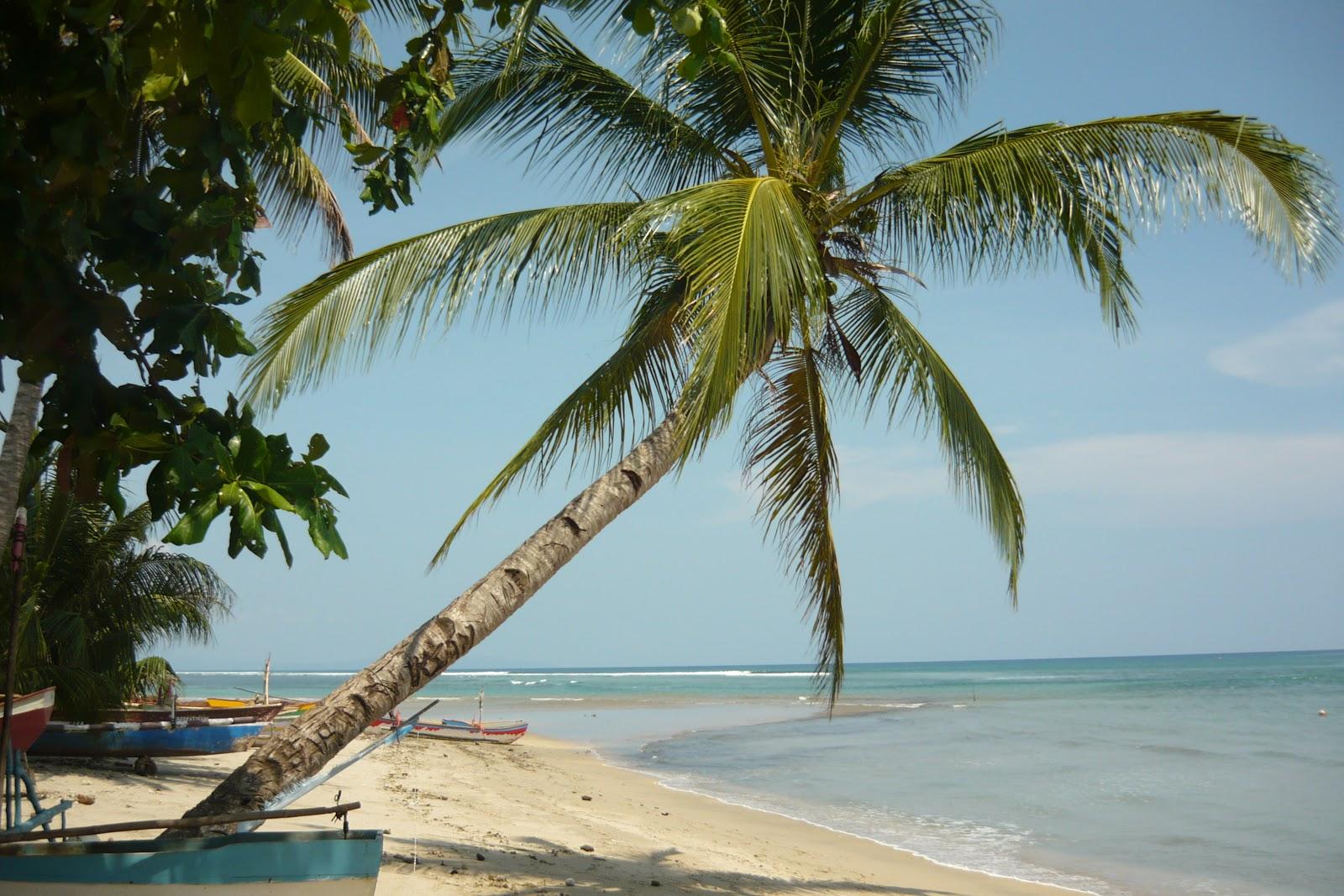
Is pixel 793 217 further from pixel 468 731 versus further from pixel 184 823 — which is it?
pixel 468 731

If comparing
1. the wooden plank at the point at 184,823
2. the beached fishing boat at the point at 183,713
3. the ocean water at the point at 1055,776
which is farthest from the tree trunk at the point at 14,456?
the ocean water at the point at 1055,776

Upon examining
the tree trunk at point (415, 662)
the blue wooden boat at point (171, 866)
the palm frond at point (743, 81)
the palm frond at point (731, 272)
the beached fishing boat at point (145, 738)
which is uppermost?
the palm frond at point (743, 81)

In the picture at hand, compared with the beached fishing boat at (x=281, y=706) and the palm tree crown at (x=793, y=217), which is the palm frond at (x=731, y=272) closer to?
the palm tree crown at (x=793, y=217)

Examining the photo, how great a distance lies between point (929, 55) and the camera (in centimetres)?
674

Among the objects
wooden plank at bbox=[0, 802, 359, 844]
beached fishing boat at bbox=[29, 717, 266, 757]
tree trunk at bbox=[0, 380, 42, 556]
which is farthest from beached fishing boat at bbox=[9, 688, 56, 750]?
beached fishing boat at bbox=[29, 717, 266, 757]

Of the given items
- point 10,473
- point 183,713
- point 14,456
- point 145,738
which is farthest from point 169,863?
point 183,713

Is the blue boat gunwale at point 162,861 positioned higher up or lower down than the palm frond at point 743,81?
lower down

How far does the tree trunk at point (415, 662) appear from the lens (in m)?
4.04

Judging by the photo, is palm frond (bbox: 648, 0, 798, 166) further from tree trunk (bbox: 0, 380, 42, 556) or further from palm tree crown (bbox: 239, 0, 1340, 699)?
tree trunk (bbox: 0, 380, 42, 556)

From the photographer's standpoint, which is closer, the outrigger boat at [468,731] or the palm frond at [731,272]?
the palm frond at [731,272]

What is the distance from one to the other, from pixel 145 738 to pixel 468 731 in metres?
9.52

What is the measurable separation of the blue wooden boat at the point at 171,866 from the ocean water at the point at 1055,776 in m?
4.10

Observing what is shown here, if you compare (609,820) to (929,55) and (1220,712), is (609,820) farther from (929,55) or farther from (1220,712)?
(1220,712)

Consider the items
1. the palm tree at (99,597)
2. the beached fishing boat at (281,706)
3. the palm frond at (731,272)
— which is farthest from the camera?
the beached fishing boat at (281,706)
